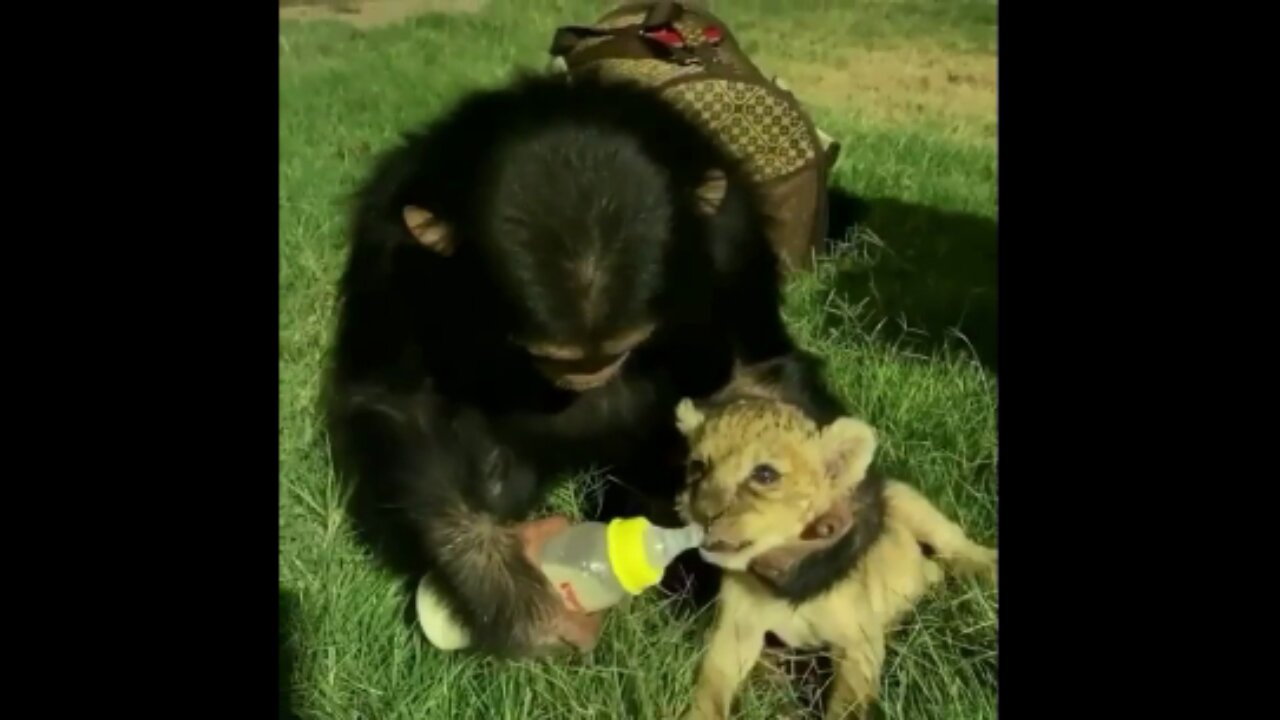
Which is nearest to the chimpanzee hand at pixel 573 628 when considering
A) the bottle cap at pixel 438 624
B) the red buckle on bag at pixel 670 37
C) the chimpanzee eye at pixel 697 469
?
the bottle cap at pixel 438 624

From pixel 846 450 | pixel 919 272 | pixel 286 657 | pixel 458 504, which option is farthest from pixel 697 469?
pixel 286 657

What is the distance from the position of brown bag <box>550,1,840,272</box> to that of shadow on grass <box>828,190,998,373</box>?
52mm

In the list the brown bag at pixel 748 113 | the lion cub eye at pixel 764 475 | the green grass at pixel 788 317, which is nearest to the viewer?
the lion cub eye at pixel 764 475

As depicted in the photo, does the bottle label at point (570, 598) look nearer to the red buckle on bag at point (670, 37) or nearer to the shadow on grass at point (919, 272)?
the shadow on grass at point (919, 272)

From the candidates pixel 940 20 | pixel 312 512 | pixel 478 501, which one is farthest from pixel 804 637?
pixel 940 20

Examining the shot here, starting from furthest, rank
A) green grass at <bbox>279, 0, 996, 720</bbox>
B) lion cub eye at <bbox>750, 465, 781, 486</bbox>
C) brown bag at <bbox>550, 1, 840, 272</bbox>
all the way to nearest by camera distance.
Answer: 1. brown bag at <bbox>550, 1, 840, 272</bbox>
2. green grass at <bbox>279, 0, 996, 720</bbox>
3. lion cub eye at <bbox>750, 465, 781, 486</bbox>

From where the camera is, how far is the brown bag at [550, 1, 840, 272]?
2.01 m

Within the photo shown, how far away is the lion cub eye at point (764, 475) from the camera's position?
1740 mm

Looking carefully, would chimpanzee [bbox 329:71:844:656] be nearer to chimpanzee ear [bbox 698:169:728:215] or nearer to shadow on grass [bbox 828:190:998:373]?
chimpanzee ear [bbox 698:169:728:215]

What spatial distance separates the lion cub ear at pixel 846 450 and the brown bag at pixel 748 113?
0.33 m

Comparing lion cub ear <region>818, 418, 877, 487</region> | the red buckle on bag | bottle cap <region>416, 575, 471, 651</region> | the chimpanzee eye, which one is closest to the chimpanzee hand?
bottle cap <region>416, 575, 471, 651</region>

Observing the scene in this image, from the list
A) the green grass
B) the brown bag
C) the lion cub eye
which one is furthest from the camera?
the brown bag

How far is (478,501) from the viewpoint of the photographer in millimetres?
1914

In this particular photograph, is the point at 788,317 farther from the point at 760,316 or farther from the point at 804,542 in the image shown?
the point at 804,542
